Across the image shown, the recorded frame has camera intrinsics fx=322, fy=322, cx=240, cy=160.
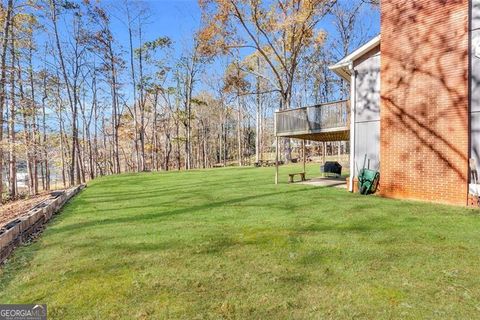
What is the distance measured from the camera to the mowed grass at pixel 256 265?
122 inches

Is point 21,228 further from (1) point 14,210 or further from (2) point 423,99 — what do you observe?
(2) point 423,99

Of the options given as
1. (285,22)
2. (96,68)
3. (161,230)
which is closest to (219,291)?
(161,230)

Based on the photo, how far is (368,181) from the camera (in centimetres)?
987

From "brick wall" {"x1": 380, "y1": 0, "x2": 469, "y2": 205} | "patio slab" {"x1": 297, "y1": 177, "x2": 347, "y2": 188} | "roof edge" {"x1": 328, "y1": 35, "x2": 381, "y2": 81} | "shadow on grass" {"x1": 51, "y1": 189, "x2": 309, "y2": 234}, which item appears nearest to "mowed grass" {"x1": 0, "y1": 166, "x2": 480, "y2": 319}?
"shadow on grass" {"x1": 51, "y1": 189, "x2": 309, "y2": 234}

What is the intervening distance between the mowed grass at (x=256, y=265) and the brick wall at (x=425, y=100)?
1.24 metres

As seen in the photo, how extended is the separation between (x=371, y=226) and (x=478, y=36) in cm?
537

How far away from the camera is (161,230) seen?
594 centimetres

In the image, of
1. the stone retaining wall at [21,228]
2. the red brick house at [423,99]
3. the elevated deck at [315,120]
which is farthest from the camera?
the elevated deck at [315,120]

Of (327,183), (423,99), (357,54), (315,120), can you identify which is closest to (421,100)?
(423,99)

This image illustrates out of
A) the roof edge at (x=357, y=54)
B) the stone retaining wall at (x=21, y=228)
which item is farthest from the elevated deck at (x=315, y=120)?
the stone retaining wall at (x=21, y=228)

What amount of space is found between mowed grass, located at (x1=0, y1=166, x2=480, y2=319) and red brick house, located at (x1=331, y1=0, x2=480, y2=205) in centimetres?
131

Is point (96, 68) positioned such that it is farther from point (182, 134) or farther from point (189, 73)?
point (182, 134)

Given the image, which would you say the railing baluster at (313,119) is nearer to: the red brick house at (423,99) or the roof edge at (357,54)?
the red brick house at (423,99)

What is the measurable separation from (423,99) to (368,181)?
2.80 metres
